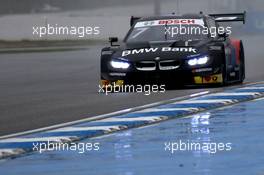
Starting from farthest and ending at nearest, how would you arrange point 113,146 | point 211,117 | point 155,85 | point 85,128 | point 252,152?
1. point 155,85
2. point 211,117
3. point 85,128
4. point 113,146
5. point 252,152

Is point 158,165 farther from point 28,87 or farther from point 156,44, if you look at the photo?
point 28,87

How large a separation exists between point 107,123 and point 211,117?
1322 millimetres

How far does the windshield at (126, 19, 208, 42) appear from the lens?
16.2 metres

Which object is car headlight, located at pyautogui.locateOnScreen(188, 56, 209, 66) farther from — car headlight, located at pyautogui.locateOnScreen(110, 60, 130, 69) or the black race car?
car headlight, located at pyautogui.locateOnScreen(110, 60, 130, 69)

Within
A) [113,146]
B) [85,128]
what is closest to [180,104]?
[85,128]

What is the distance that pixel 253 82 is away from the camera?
55.3 feet

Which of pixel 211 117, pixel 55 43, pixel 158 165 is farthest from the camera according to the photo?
pixel 55 43

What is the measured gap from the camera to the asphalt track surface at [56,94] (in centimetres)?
1251

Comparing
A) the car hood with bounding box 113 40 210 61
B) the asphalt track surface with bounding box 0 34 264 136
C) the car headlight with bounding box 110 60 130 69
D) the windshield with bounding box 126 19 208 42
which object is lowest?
the asphalt track surface with bounding box 0 34 264 136

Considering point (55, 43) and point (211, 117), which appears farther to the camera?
point (55, 43)
